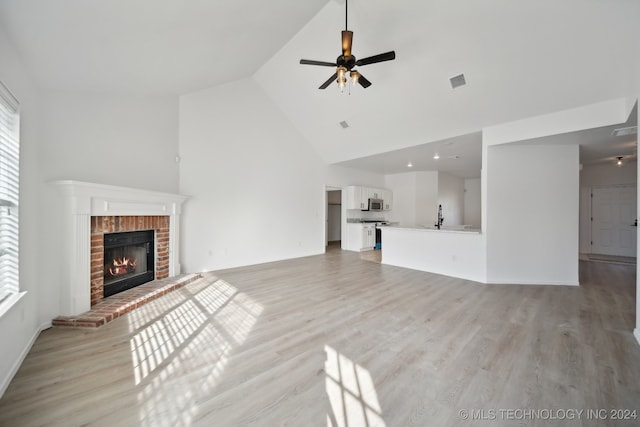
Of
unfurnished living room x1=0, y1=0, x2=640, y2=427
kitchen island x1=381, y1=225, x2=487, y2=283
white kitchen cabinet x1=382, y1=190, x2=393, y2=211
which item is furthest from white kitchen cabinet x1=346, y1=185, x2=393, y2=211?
kitchen island x1=381, y1=225, x2=487, y2=283

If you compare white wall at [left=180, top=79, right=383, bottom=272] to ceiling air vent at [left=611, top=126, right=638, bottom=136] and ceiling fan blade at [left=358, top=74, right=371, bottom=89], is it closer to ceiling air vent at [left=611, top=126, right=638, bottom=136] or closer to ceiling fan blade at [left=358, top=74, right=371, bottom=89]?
ceiling fan blade at [left=358, top=74, right=371, bottom=89]

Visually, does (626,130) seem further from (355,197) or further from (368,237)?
(368,237)

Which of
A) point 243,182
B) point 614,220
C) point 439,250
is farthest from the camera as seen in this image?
point 614,220

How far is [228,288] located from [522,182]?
205 inches

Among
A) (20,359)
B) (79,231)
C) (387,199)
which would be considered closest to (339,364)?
(20,359)

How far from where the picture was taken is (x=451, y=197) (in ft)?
31.3

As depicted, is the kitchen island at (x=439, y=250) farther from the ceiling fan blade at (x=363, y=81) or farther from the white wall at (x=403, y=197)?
the white wall at (x=403, y=197)

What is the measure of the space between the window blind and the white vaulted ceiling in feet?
1.77

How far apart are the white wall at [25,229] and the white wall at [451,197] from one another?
9279 millimetres

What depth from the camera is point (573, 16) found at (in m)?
2.66

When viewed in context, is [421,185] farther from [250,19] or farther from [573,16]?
[250,19]

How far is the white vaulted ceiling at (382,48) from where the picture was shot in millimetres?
2238

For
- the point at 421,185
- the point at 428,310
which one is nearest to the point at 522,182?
the point at 428,310

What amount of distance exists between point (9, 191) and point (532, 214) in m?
6.54
